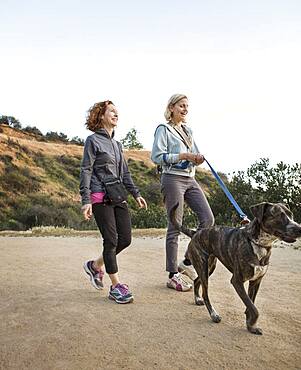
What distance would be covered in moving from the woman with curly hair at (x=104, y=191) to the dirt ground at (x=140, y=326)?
12.0 inches

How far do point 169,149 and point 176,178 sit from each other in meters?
0.37

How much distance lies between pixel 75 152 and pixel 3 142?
25.5ft

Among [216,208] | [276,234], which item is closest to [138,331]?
[276,234]

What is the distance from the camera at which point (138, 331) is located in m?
3.77

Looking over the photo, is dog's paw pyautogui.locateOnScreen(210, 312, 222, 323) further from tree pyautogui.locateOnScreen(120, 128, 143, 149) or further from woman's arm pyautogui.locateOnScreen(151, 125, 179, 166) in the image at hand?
tree pyautogui.locateOnScreen(120, 128, 143, 149)

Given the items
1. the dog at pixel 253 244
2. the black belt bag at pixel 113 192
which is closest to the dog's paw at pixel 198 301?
the dog at pixel 253 244

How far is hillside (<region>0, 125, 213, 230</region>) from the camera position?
23.6 m

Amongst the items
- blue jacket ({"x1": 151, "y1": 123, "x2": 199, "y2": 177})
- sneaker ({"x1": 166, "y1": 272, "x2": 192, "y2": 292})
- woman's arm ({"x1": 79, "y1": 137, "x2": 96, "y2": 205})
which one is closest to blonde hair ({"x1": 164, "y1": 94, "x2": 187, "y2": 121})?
blue jacket ({"x1": 151, "y1": 123, "x2": 199, "y2": 177})

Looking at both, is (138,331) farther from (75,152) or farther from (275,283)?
(75,152)

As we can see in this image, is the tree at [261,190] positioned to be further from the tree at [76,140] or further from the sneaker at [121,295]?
the tree at [76,140]

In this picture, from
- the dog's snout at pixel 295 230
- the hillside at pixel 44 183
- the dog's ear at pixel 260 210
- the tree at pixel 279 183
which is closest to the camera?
the dog's snout at pixel 295 230

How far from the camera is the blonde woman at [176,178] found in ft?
17.3

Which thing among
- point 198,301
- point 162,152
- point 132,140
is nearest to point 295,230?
point 198,301

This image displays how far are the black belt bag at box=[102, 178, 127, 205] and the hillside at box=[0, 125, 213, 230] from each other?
44.1 ft
